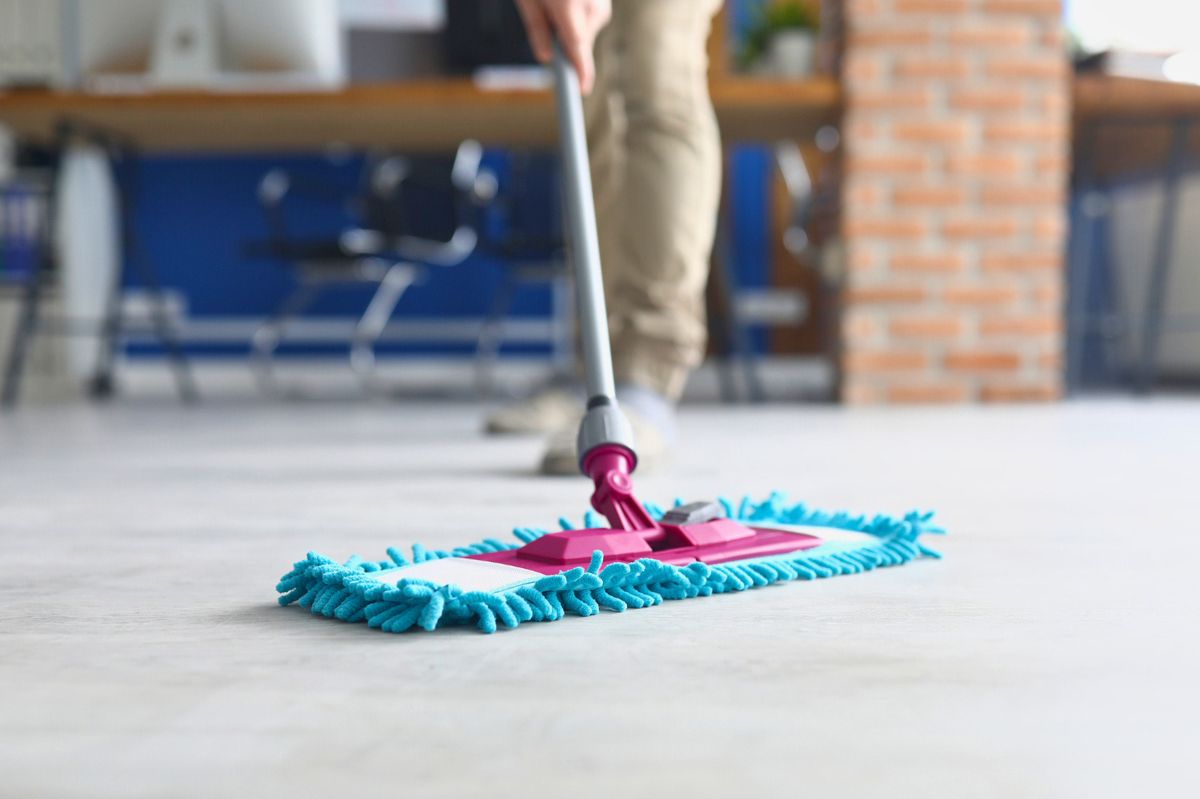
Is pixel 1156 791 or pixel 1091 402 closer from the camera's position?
pixel 1156 791

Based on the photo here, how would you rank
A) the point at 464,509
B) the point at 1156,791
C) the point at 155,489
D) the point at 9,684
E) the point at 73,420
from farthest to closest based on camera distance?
1. the point at 73,420
2. the point at 155,489
3. the point at 464,509
4. the point at 9,684
5. the point at 1156,791

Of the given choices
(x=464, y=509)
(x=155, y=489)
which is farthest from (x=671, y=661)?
(x=155, y=489)

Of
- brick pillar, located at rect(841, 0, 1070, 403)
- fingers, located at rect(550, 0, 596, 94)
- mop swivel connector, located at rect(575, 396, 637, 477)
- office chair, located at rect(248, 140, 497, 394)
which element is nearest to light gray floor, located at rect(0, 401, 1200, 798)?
mop swivel connector, located at rect(575, 396, 637, 477)

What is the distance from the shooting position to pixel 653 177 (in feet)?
4.78

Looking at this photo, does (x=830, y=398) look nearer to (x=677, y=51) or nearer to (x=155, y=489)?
(x=677, y=51)

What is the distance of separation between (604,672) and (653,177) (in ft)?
3.39

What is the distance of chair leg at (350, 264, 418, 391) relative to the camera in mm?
4074

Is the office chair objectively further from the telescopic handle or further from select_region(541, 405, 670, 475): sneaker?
the telescopic handle

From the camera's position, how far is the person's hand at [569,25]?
964 millimetres

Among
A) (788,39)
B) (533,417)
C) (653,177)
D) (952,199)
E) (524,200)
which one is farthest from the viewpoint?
(524,200)

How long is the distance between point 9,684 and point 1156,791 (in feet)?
1.32

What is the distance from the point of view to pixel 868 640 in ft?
1.80

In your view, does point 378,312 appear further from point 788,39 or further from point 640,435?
point 640,435

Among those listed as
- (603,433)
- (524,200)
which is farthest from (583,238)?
(524,200)
